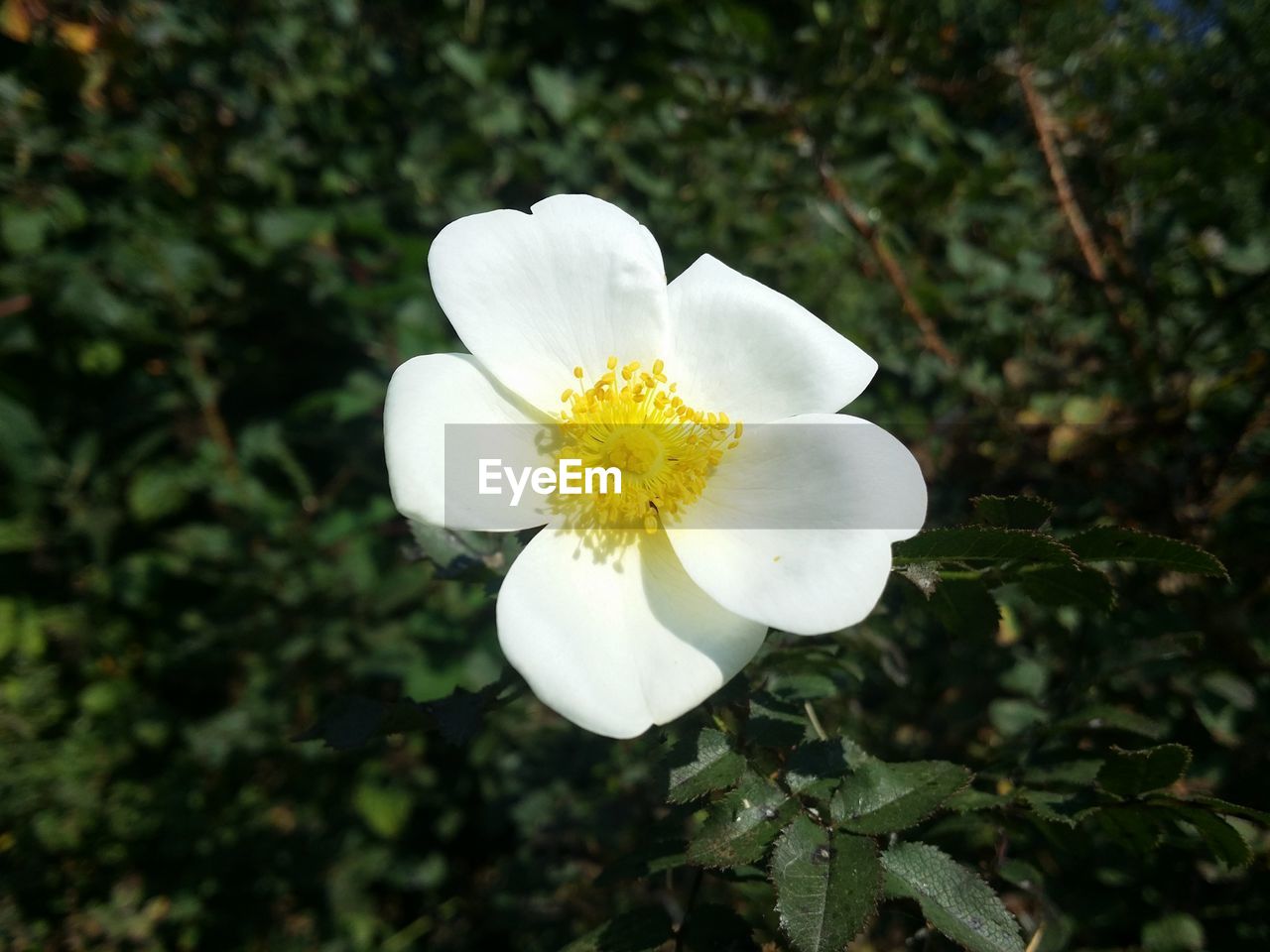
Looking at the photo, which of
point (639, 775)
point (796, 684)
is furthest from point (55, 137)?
point (796, 684)

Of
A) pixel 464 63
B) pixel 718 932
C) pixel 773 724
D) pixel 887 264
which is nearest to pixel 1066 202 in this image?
pixel 887 264

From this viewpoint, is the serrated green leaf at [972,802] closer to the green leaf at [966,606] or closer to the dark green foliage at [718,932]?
the green leaf at [966,606]

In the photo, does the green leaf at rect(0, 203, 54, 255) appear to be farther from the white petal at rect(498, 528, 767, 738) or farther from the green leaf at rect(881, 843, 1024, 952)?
the green leaf at rect(881, 843, 1024, 952)

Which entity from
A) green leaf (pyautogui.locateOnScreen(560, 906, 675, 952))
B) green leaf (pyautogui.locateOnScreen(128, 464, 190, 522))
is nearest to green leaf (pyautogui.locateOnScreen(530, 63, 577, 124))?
green leaf (pyautogui.locateOnScreen(128, 464, 190, 522))

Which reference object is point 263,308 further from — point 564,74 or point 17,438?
point 564,74

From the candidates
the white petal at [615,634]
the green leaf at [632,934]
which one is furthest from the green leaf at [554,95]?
the green leaf at [632,934]

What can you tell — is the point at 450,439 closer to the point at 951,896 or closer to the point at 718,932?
the point at 718,932

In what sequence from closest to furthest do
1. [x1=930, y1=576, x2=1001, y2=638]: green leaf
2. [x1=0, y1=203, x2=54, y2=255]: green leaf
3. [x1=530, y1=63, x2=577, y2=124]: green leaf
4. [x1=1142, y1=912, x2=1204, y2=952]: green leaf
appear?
[x1=930, y1=576, x2=1001, y2=638]: green leaf
[x1=1142, y1=912, x2=1204, y2=952]: green leaf
[x1=0, y1=203, x2=54, y2=255]: green leaf
[x1=530, y1=63, x2=577, y2=124]: green leaf
